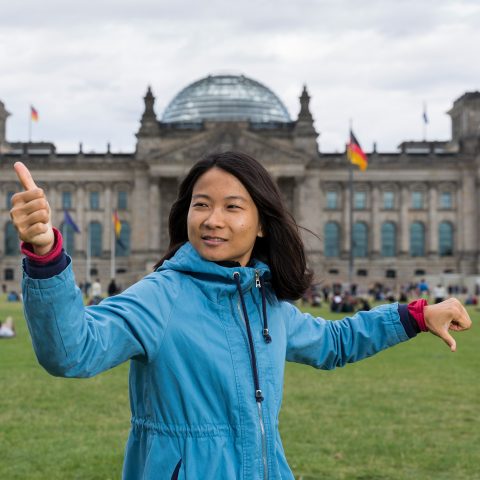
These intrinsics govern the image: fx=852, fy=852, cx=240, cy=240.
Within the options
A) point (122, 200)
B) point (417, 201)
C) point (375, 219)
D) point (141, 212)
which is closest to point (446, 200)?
point (417, 201)

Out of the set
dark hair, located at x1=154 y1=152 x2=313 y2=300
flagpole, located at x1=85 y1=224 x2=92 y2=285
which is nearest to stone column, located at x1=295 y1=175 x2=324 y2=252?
flagpole, located at x1=85 y1=224 x2=92 y2=285

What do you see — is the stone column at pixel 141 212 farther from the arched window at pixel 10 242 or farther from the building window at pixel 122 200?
the arched window at pixel 10 242

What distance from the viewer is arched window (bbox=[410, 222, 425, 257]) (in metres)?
82.4

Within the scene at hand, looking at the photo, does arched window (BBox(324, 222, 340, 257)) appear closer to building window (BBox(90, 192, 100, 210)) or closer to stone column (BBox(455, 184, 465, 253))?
stone column (BBox(455, 184, 465, 253))

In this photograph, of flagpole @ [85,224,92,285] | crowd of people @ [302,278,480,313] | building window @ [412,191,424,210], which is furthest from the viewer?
building window @ [412,191,424,210]

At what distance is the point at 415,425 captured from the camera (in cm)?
1102

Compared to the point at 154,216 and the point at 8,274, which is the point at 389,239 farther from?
the point at 8,274

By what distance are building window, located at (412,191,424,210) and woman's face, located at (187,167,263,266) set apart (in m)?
80.6

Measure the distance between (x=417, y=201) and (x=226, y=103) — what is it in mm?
23032

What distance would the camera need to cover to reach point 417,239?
82812mm

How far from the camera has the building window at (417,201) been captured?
271ft

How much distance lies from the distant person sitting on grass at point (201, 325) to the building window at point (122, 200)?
78.5 m

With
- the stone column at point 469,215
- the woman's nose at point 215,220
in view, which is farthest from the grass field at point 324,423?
the stone column at point 469,215

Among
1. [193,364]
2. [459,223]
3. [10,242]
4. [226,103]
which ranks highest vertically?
[226,103]
